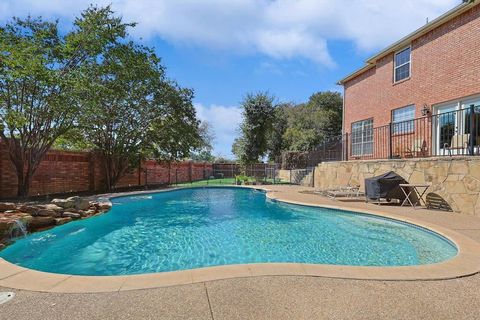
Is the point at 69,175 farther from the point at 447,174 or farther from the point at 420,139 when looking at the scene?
the point at 420,139

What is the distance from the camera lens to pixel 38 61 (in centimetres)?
991

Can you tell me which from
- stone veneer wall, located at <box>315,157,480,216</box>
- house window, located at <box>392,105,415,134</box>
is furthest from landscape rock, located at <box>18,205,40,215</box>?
house window, located at <box>392,105,415,134</box>

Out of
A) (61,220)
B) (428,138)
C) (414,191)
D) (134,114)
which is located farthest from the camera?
(134,114)

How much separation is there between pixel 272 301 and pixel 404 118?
1280 cm

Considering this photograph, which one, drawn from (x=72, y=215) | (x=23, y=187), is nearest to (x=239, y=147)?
(x=23, y=187)

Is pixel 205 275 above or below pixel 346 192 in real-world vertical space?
below

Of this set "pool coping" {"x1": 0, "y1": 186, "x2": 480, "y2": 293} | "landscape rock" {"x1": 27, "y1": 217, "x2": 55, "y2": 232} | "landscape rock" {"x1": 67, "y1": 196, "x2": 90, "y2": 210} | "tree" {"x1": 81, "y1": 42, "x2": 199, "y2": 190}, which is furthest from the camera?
"tree" {"x1": 81, "y1": 42, "x2": 199, "y2": 190}

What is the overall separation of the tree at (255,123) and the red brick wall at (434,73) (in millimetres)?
7432

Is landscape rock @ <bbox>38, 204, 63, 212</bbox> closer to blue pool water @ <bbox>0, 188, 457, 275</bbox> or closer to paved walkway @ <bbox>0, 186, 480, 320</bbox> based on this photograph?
blue pool water @ <bbox>0, 188, 457, 275</bbox>

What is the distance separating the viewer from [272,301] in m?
2.89

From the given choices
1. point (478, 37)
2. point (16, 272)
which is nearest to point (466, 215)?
point (478, 37)

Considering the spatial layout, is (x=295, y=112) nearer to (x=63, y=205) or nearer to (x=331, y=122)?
(x=331, y=122)

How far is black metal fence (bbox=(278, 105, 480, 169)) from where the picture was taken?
9203 millimetres

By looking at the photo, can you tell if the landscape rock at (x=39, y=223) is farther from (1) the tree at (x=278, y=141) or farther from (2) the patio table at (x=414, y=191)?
(1) the tree at (x=278, y=141)
